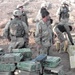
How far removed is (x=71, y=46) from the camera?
974 cm

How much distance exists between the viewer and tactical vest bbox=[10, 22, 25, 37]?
28.4 feet

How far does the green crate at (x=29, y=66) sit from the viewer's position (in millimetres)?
6874

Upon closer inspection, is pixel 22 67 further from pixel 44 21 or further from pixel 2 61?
pixel 44 21

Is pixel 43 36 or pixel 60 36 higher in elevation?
pixel 43 36

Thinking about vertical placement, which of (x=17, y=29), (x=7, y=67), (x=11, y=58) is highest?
Result: (x=17, y=29)

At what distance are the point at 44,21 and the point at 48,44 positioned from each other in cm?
80

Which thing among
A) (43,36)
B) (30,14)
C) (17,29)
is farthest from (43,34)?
(30,14)

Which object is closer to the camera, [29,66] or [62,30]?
[29,66]

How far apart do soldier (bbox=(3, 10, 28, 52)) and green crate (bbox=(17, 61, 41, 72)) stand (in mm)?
1765

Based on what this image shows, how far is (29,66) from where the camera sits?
6871mm

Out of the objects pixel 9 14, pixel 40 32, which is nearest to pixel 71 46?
pixel 40 32

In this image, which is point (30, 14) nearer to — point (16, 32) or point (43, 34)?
point (16, 32)

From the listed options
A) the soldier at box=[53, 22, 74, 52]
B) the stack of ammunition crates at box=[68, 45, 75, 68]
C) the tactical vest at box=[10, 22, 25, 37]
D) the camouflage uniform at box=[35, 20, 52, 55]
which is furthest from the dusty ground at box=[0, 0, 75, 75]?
the tactical vest at box=[10, 22, 25, 37]

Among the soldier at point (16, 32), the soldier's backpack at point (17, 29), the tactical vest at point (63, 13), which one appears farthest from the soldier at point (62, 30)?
the tactical vest at point (63, 13)
